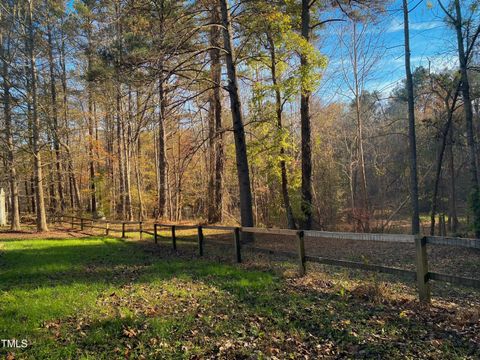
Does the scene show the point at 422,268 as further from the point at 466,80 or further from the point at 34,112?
the point at 34,112

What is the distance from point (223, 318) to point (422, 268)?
281 cm

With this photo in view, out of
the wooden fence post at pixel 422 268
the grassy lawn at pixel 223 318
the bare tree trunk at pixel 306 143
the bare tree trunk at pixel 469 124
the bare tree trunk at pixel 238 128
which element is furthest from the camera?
the bare tree trunk at pixel 306 143

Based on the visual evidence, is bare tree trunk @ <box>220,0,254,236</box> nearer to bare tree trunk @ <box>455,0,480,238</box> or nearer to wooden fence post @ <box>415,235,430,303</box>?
wooden fence post @ <box>415,235,430,303</box>

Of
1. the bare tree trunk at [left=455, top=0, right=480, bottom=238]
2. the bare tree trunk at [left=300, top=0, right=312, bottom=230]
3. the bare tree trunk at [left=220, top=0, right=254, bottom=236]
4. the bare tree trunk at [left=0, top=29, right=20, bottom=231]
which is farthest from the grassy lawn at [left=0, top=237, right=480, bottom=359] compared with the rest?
the bare tree trunk at [left=0, top=29, right=20, bottom=231]

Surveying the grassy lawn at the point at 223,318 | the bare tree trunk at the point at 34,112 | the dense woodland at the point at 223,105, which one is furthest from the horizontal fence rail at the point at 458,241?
the bare tree trunk at the point at 34,112

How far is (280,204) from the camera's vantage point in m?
18.5

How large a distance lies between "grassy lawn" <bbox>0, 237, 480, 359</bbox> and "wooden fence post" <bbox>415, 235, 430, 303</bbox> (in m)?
0.21

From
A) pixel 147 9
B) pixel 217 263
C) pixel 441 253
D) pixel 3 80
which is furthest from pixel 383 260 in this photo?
pixel 3 80

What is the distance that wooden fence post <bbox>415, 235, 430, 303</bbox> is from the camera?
15.9 feet

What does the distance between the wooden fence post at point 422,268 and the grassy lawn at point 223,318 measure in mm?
207

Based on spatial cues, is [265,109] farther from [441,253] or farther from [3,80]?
[3,80]

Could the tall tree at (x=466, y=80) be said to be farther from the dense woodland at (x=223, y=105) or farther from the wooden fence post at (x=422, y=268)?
the wooden fence post at (x=422, y=268)

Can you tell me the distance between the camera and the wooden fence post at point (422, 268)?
4844 millimetres

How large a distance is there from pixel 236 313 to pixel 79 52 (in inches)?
1032
